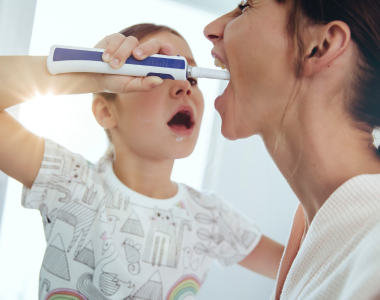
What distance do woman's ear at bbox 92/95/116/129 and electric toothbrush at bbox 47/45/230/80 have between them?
11.6 inches

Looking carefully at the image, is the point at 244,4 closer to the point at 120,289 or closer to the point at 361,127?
the point at 361,127

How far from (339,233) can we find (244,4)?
17.6 inches

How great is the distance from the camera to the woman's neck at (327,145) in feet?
1.65

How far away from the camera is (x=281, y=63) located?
20.6 inches

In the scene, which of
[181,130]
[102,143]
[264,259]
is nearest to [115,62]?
[181,130]

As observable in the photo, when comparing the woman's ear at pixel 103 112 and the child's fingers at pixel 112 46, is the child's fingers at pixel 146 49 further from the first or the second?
the woman's ear at pixel 103 112

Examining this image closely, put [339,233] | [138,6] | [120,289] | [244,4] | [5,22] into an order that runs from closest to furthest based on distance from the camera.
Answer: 1. [339,233]
2. [244,4]
3. [120,289]
4. [5,22]
5. [138,6]

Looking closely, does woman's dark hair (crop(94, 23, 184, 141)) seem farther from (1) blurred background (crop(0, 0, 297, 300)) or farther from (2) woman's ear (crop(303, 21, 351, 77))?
(2) woman's ear (crop(303, 21, 351, 77))

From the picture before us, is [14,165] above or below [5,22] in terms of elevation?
below

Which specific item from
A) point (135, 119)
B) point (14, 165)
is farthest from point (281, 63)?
point (14, 165)

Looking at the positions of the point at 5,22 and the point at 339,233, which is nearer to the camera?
the point at 339,233

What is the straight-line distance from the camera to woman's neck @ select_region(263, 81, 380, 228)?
0.50 m

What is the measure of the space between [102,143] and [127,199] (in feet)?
0.99

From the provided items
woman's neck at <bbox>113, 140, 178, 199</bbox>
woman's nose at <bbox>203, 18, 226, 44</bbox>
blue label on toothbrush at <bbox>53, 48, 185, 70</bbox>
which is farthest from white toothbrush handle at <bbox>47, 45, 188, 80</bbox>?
woman's neck at <bbox>113, 140, 178, 199</bbox>
